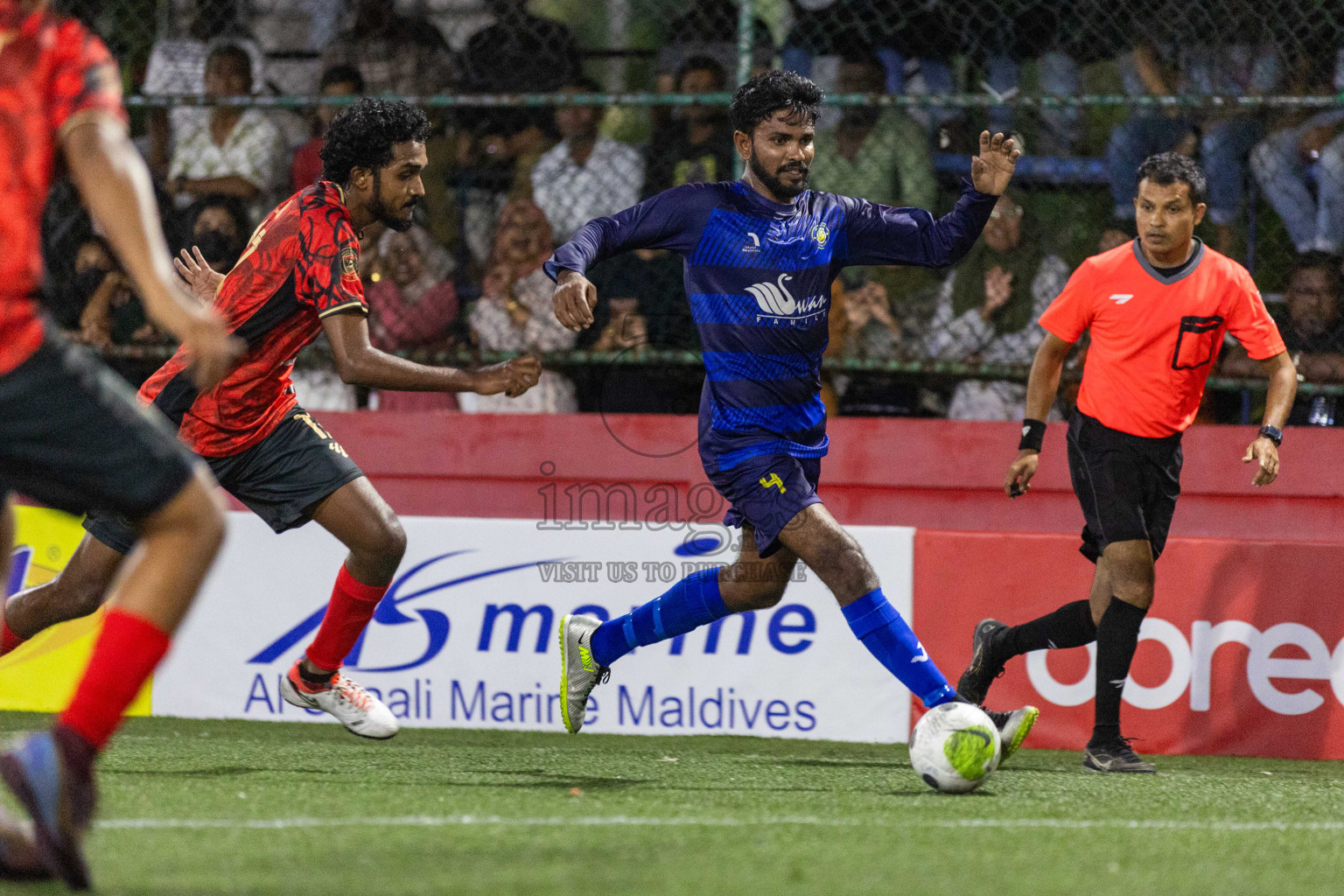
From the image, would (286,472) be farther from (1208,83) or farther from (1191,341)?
(1208,83)

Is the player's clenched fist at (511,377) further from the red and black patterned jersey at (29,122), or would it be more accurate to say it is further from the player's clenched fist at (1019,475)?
A: the player's clenched fist at (1019,475)

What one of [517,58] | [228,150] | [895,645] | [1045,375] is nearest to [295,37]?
[228,150]

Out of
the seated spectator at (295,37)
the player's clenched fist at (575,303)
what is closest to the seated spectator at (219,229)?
the seated spectator at (295,37)

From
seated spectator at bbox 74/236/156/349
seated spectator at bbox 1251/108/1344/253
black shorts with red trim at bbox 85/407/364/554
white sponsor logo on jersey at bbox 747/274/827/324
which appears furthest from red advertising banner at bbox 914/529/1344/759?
seated spectator at bbox 74/236/156/349

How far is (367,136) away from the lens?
4.71m

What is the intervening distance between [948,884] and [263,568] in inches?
153

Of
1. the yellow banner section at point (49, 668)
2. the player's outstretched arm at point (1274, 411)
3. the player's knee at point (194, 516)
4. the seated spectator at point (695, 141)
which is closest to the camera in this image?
the player's knee at point (194, 516)

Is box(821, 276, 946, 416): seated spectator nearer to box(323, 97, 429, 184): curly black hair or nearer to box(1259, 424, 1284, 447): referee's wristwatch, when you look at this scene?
box(1259, 424, 1284, 447): referee's wristwatch

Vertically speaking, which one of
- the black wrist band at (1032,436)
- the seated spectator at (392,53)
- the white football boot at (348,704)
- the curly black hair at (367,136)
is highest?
the seated spectator at (392,53)

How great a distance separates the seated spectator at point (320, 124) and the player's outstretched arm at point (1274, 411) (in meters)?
4.59

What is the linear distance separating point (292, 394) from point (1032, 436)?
2473 millimetres

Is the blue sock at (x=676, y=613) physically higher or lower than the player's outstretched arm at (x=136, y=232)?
lower

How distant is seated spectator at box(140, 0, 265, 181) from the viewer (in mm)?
7695

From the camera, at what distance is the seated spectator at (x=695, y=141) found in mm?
7230
